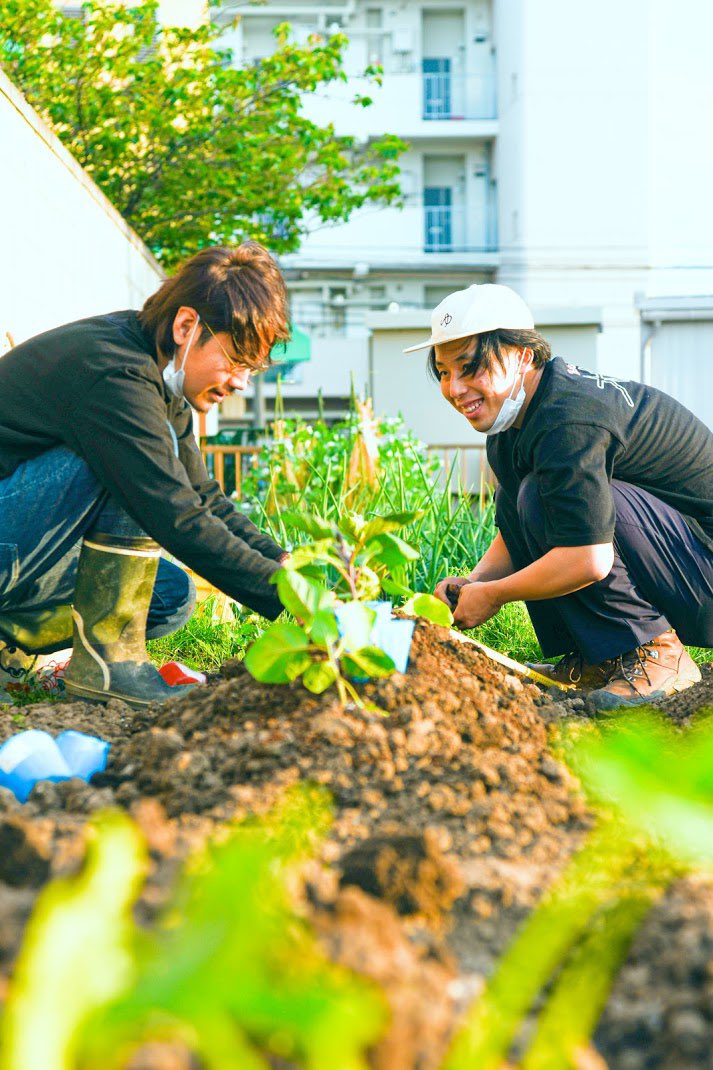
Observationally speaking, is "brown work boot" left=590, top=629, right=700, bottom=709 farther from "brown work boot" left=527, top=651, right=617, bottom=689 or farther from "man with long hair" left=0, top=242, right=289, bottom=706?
"man with long hair" left=0, top=242, right=289, bottom=706

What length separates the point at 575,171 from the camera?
2086 cm

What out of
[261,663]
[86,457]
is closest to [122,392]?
[86,457]

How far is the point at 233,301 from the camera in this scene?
242 cm

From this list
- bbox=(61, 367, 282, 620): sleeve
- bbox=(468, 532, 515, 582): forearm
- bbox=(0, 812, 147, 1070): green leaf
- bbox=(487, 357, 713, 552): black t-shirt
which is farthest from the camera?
bbox=(468, 532, 515, 582): forearm

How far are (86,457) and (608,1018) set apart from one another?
6.07 ft

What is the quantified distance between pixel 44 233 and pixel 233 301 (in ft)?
7.15

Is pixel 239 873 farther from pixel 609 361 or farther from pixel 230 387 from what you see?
pixel 609 361

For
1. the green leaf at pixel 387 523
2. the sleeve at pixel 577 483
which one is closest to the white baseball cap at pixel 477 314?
the sleeve at pixel 577 483

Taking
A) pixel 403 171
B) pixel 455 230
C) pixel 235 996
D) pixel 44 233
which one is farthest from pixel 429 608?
pixel 455 230

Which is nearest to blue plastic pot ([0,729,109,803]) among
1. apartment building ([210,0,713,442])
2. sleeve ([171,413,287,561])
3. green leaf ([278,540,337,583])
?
A: green leaf ([278,540,337,583])

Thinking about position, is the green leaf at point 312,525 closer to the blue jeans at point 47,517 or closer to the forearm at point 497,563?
the blue jeans at point 47,517

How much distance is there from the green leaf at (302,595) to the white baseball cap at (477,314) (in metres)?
1.20

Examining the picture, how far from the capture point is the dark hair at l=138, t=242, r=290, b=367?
243 centimetres

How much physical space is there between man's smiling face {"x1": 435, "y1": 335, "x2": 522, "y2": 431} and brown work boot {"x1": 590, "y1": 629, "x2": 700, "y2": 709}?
703 mm
